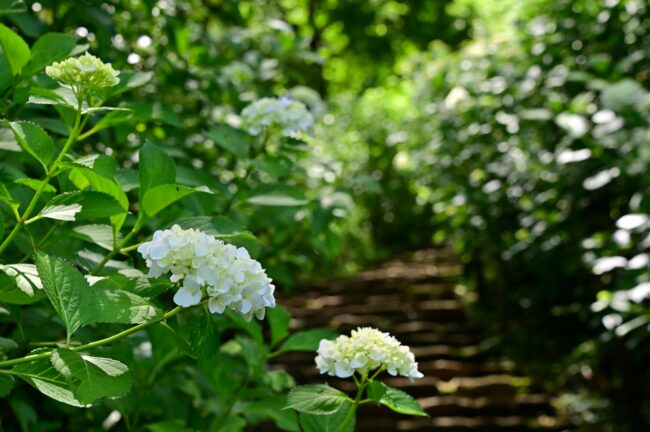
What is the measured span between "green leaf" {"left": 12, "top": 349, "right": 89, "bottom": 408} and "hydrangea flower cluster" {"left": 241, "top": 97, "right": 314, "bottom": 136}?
932 millimetres

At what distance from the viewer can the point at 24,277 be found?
92 cm

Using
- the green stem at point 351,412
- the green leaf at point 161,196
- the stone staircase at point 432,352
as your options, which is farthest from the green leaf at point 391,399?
the stone staircase at point 432,352

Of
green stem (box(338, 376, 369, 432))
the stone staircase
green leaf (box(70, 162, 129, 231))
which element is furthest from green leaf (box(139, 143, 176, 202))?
the stone staircase

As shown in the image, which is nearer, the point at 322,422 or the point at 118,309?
the point at 118,309

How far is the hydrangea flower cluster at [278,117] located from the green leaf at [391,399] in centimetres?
81

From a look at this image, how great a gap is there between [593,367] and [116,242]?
3.45m

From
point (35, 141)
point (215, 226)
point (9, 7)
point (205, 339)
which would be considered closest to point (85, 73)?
point (35, 141)

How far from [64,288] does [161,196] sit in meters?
0.17

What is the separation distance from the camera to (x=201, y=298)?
33.2 inches

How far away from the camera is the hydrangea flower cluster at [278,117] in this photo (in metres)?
1.68

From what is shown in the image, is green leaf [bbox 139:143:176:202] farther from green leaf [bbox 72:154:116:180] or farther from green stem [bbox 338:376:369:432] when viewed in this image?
green stem [bbox 338:376:369:432]

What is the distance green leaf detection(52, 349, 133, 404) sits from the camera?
79 centimetres

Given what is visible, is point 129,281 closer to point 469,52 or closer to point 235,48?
point 235,48

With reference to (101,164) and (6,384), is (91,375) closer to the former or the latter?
(6,384)
